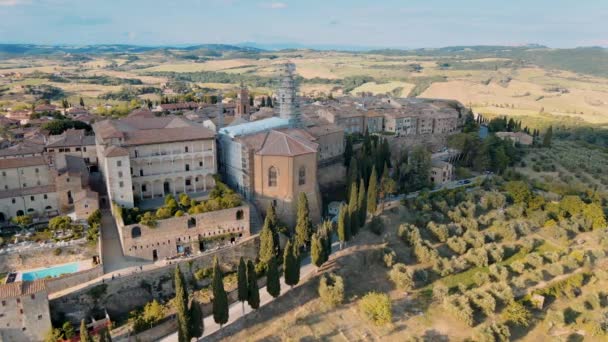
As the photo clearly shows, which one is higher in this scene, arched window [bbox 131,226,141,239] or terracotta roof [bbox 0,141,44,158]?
terracotta roof [bbox 0,141,44,158]

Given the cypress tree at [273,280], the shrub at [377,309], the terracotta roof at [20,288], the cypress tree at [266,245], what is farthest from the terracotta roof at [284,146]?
the terracotta roof at [20,288]

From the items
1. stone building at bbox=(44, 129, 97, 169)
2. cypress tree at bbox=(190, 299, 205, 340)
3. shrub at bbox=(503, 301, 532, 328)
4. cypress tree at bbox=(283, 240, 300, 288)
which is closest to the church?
cypress tree at bbox=(283, 240, 300, 288)

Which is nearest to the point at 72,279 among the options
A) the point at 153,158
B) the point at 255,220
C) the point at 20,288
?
the point at 20,288

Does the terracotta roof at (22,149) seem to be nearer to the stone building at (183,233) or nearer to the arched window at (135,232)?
the stone building at (183,233)

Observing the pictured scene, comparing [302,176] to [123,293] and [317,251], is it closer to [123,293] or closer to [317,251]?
[317,251]

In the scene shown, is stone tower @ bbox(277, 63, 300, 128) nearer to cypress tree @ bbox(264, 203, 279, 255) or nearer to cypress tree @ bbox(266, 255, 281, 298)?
cypress tree @ bbox(264, 203, 279, 255)

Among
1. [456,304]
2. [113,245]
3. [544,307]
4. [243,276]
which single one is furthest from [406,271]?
[113,245]

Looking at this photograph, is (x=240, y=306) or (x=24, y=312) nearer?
(x=24, y=312)
